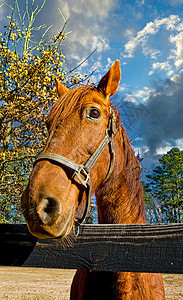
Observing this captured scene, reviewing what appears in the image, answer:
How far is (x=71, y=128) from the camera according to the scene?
6.59 ft

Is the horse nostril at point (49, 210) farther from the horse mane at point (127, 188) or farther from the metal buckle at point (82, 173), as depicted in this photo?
the horse mane at point (127, 188)

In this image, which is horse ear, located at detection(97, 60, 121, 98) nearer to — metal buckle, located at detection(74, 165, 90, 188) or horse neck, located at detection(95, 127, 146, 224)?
horse neck, located at detection(95, 127, 146, 224)

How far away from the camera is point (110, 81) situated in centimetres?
245

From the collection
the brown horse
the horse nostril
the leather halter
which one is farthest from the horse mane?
the horse nostril

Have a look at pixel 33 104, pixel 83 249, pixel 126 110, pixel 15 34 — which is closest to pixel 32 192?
pixel 83 249

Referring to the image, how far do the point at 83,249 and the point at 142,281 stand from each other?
2.42 ft

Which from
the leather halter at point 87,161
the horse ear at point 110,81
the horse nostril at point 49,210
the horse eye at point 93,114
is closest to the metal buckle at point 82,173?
the leather halter at point 87,161

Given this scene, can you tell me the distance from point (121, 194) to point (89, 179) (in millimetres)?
607

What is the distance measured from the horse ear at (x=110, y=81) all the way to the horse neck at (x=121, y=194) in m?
0.46

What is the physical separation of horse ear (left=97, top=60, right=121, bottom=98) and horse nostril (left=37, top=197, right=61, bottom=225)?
52.1 inches

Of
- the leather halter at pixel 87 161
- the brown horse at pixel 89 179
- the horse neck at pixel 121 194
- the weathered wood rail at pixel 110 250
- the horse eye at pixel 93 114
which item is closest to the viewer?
the weathered wood rail at pixel 110 250

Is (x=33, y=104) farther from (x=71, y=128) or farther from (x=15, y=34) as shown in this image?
(x=71, y=128)

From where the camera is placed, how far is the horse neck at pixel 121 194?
2385 mm

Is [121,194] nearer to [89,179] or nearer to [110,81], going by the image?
[89,179]
